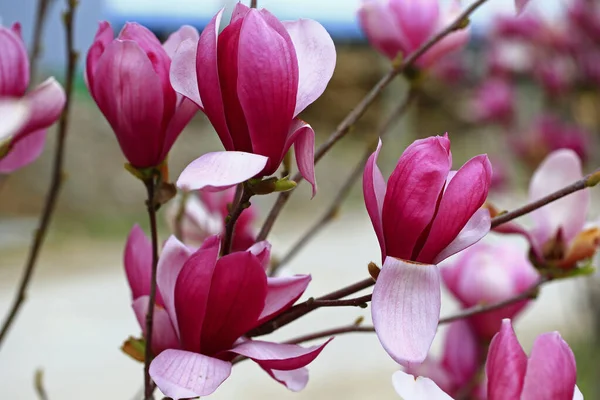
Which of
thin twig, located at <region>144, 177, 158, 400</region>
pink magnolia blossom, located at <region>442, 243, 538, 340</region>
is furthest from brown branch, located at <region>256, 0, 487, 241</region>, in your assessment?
pink magnolia blossom, located at <region>442, 243, 538, 340</region>

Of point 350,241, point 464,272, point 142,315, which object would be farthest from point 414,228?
point 350,241

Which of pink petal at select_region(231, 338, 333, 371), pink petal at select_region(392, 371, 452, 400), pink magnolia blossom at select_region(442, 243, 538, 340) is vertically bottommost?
pink magnolia blossom at select_region(442, 243, 538, 340)

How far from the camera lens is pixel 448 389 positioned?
0.54 m

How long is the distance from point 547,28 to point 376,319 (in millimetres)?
1375

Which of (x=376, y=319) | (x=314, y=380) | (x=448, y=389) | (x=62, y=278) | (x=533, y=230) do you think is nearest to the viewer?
(x=376, y=319)

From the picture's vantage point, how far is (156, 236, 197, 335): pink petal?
29cm

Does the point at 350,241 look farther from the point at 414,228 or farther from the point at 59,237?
the point at 414,228

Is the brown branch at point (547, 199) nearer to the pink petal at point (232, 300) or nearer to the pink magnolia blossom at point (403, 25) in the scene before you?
the pink petal at point (232, 300)

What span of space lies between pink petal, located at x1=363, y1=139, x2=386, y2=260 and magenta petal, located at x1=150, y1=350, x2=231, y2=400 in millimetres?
75

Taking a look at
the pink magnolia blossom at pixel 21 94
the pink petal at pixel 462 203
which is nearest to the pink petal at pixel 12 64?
the pink magnolia blossom at pixel 21 94

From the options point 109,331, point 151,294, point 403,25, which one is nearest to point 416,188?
point 151,294

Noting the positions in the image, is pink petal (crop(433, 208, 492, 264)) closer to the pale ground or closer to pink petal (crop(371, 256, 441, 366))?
pink petal (crop(371, 256, 441, 366))

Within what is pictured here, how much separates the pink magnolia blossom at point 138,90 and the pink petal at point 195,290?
6 cm

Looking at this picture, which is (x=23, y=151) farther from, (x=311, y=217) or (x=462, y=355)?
(x=311, y=217)
